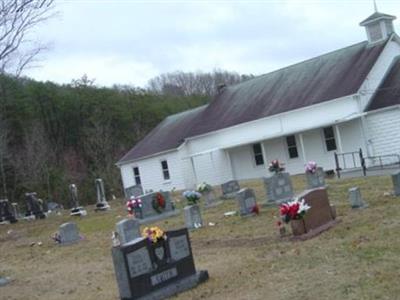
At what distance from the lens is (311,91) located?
108 ft

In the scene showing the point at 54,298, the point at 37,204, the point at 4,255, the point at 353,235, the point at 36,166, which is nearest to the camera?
the point at 54,298

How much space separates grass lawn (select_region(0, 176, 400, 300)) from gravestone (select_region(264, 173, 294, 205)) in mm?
913

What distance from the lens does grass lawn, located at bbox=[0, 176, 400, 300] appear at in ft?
28.3

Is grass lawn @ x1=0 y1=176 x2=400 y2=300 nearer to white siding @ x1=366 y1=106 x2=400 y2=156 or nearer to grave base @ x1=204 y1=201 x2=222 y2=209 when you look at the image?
grave base @ x1=204 y1=201 x2=222 y2=209

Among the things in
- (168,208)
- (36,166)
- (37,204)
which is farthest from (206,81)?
(168,208)

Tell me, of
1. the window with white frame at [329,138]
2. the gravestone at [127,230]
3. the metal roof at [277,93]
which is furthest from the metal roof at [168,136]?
the gravestone at [127,230]

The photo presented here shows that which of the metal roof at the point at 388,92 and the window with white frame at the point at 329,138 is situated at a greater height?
the metal roof at the point at 388,92

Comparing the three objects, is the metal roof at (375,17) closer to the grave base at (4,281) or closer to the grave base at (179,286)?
the grave base at (4,281)

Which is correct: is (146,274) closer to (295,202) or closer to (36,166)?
(295,202)

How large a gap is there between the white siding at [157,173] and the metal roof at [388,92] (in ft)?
44.0

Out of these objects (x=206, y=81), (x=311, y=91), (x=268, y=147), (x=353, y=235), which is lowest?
(x=353, y=235)

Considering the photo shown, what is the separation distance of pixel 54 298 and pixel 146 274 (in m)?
2.52

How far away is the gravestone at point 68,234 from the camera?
19234mm

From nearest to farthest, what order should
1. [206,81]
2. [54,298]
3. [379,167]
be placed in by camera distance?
[54,298]
[379,167]
[206,81]
